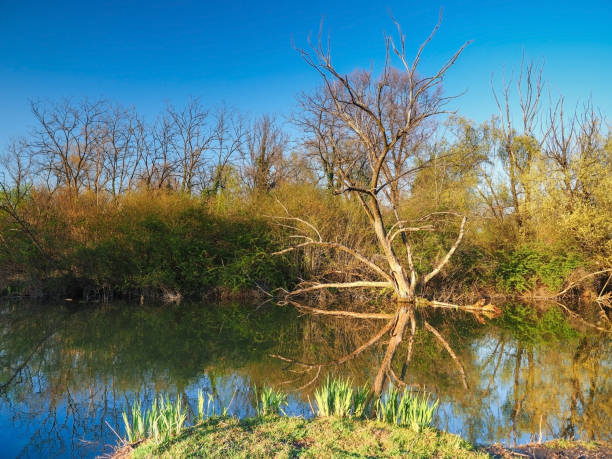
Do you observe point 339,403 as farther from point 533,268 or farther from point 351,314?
point 533,268

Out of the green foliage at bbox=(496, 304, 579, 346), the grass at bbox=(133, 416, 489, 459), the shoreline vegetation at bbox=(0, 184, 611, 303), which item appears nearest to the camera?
the grass at bbox=(133, 416, 489, 459)

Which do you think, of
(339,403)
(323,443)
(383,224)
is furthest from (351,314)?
(323,443)

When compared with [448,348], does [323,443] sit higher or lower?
higher

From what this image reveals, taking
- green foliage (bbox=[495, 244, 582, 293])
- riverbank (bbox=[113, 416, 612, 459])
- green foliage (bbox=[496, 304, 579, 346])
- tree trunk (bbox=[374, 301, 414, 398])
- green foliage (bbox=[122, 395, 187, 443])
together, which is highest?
green foliage (bbox=[495, 244, 582, 293])

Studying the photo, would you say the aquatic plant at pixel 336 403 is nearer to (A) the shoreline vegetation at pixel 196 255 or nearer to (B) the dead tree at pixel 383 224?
(B) the dead tree at pixel 383 224

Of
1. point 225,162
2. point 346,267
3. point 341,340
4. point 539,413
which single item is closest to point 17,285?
point 346,267

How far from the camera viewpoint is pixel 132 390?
6.17 meters

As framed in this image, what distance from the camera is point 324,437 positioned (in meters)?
4.11

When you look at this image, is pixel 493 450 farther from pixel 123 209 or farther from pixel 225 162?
pixel 225 162

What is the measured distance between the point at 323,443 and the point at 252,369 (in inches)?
140

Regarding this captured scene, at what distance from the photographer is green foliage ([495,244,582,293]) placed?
54.6 ft

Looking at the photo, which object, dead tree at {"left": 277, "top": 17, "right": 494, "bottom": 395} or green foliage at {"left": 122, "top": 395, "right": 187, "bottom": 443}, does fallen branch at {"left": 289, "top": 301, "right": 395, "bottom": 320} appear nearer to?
dead tree at {"left": 277, "top": 17, "right": 494, "bottom": 395}

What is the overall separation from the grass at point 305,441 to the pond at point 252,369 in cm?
86

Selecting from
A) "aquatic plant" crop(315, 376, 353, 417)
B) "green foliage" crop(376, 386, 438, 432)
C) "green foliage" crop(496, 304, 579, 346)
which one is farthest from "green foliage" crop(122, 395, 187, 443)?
"green foliage" crop(496, 304, 579, 346)
